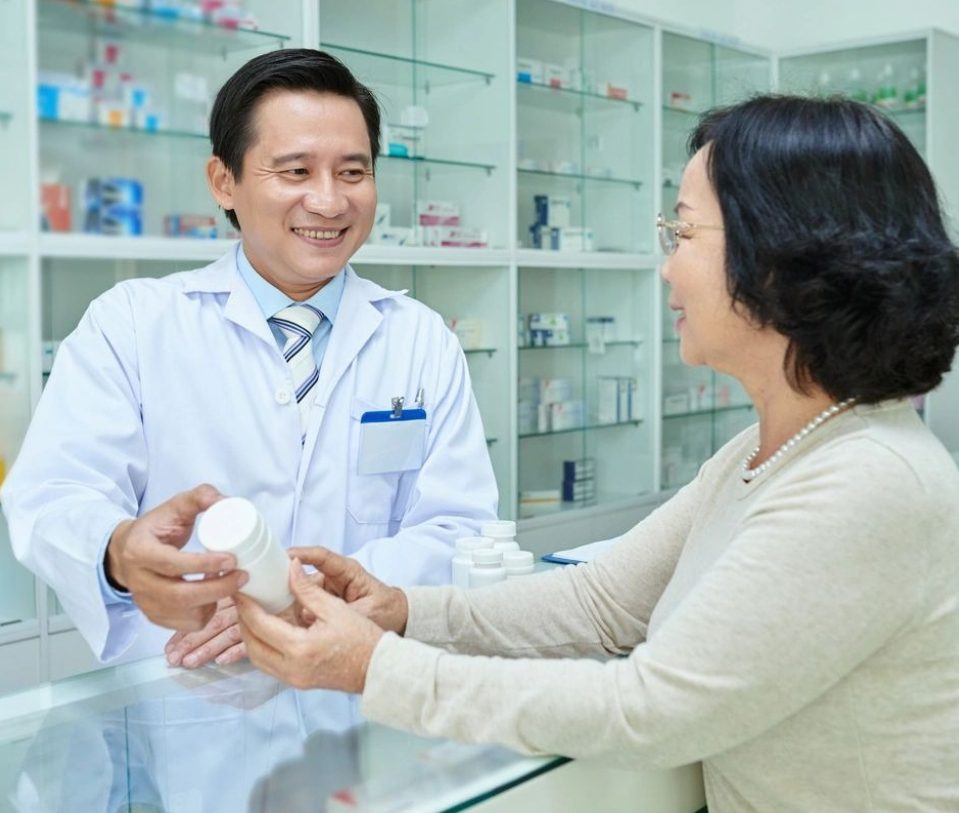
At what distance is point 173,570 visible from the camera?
49.4 inches

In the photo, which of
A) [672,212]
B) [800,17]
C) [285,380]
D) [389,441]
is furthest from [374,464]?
[800,17]

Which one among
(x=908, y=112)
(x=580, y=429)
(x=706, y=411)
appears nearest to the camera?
(x=580, y=429)

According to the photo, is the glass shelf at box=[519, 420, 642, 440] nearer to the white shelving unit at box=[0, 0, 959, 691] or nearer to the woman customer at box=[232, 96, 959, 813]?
the white shelving unit at box=[0, 0, 959, 691]

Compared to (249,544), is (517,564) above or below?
below

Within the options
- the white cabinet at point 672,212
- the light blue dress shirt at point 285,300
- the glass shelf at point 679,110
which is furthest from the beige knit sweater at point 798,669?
the glass shelf at point 679,110

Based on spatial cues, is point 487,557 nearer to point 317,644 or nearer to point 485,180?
point 317,644

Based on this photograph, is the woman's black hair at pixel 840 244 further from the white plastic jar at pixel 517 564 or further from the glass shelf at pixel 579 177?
the glass shelf at pixel 579 177

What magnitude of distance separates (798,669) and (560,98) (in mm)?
4322

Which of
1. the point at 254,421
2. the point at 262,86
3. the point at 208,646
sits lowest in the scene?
the point at 208,646

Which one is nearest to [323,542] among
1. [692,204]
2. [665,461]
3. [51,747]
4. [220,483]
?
[220,483]

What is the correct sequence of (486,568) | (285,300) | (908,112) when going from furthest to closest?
1. (908,112)
2. (285,300)
3. (486,568)

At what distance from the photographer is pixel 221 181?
6.82 ft

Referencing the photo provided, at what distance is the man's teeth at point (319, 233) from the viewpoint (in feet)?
6.46

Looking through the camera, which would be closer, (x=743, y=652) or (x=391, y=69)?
(x=743, y=652)
